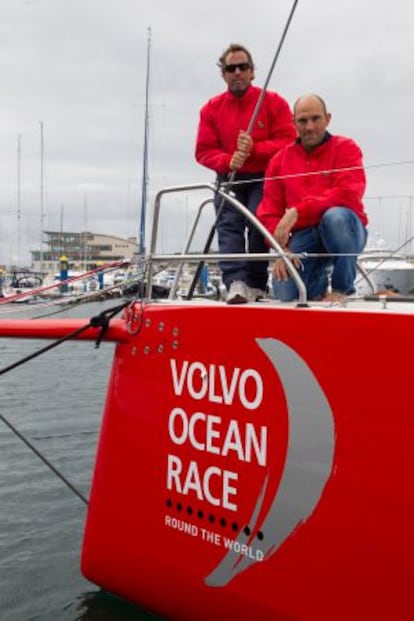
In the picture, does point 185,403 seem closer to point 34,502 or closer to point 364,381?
point 364,381

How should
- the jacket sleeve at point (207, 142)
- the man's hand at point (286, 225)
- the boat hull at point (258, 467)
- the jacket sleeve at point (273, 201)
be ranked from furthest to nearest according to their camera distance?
1. the jacket sleeve at point (207, 142)
2. the jacket sleeve at point (273, 201)
3. the man's hand at point (286, 225)
4. the boat hull at point (258, 467)

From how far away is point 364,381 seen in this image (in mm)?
2836

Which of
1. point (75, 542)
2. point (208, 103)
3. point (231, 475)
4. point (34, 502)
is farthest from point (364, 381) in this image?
point (34, 502)

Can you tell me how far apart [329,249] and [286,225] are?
0.25 metres

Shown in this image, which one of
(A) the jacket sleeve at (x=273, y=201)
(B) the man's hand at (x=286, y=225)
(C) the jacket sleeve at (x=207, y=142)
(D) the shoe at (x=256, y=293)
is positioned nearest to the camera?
(B) the man's hand at (x=286, y=225)

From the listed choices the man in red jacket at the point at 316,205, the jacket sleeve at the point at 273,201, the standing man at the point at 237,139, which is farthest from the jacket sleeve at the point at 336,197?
the standing man at the point at 237,139

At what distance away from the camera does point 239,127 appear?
15.3 ft

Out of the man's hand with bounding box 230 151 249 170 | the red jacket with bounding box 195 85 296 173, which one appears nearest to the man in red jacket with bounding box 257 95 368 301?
the man's hand with bounding box 230 151 249 170

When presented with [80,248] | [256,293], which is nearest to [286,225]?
[256,293]

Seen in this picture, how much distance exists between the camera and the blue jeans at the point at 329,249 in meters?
3.80

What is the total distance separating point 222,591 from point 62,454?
16.0 feet

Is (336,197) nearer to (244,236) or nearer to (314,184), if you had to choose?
(314,184)

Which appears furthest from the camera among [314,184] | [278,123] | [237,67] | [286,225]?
[278,123]

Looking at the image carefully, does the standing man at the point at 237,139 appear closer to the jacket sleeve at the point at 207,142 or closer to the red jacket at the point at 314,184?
the jacket sleeve at the point at 207,142
